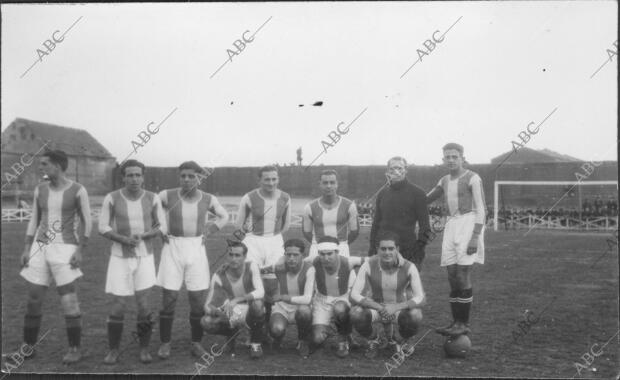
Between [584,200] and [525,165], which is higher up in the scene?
[525,165]

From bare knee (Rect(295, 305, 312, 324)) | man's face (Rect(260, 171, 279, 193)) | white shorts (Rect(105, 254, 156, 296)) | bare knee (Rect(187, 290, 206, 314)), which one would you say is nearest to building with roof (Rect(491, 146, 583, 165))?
man's face (Rect(260, 171, 279, 193))

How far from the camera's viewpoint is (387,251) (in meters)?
4.39

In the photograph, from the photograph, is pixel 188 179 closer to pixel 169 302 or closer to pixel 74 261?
pixel 169 302

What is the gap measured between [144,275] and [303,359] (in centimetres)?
156

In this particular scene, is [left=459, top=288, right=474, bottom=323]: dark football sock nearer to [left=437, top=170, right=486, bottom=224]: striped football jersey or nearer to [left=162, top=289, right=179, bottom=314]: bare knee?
[left=437, top=170, right=486, bottom=224]: striped football jersey

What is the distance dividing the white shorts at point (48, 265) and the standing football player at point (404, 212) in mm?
2806

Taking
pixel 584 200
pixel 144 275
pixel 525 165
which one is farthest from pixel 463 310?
pixel 584 200

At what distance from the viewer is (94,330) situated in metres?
5.25

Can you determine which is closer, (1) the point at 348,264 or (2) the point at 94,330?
(1) the point at 348,264

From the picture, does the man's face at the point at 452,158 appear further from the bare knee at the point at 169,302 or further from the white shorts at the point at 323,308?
the bare knee at the point at 169,302

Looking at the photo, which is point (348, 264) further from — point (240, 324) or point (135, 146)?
point (135, 146)

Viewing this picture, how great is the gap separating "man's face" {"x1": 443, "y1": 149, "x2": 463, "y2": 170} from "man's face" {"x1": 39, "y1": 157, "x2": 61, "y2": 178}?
3547 millimetres

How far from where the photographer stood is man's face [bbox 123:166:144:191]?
4.44 metres

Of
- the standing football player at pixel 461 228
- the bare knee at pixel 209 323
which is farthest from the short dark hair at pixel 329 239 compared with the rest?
the bare knee at pixel 209 323
